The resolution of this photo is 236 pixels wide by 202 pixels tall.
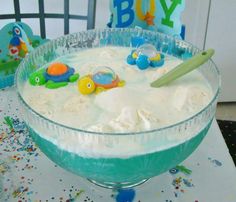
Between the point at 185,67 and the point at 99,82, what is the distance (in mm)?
166

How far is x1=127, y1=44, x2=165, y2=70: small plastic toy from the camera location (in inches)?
33.3

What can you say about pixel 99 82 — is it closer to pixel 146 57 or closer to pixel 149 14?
pixel 146 57

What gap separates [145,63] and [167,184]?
10.2 inches

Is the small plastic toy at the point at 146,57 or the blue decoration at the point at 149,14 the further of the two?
the blue decoration at the point at 149,14

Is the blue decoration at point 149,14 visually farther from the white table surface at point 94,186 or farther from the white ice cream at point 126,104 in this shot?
the white table surface at point 94,186

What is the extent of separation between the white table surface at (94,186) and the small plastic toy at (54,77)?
0.17 meters

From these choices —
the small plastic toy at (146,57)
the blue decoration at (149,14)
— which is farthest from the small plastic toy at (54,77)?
the blue decoration at (149,14)

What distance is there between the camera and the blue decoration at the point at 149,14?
38.7 inches

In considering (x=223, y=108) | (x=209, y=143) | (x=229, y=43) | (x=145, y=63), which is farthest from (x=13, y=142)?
(x=223, y=108)

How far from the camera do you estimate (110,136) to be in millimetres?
578

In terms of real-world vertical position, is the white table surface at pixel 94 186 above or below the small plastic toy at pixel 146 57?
below

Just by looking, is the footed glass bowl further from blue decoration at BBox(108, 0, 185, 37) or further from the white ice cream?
blue decoration at BBox(108, 0, 185, 37)

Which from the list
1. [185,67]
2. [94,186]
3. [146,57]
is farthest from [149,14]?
[94,186]

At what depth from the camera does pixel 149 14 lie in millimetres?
1025
